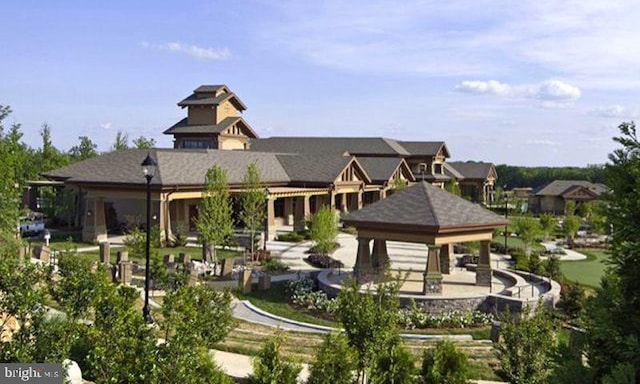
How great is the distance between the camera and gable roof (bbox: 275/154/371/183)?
55562 mm

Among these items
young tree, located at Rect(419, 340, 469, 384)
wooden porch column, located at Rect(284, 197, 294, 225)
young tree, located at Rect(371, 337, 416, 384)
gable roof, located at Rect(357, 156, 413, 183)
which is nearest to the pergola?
young tree, located at Rect(419, 340, 469, 384)

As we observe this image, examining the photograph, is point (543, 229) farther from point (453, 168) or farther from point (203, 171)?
point (453, 168)

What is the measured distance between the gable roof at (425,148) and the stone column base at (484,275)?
53.6 m

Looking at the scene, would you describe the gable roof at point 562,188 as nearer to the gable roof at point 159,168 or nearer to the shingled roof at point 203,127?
the shingled roof at point 203,127

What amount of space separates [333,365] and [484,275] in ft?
55.8

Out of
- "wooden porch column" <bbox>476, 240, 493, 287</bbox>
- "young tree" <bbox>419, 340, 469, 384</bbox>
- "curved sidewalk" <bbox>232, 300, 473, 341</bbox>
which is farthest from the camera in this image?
"wooden porch column" <bbox>476, 240, 493, 287</bbox>

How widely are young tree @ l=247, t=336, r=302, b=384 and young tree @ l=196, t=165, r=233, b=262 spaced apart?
75.6 feet

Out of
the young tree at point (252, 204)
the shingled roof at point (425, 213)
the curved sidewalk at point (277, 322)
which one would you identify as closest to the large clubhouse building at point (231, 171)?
the young tree at point (252, 204)

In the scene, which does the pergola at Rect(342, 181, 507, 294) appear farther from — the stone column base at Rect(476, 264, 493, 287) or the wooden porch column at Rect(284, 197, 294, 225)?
the wooden porch column at Rect(284, 197, 294, 225)

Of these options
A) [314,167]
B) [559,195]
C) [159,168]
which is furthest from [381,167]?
Result: [159,168]

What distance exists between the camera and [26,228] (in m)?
43.5

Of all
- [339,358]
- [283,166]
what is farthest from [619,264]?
[283,166]

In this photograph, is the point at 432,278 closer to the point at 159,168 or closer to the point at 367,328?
the point at 367,328

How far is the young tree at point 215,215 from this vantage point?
3456 cm
